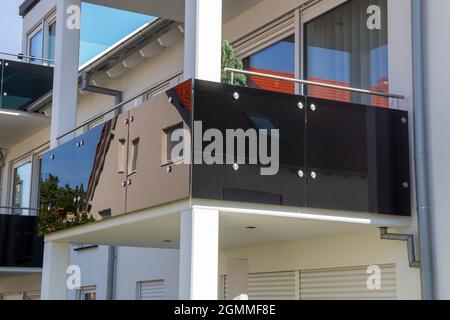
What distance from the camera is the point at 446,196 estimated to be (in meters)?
8.12

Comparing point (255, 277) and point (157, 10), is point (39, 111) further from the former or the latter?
point (255, 277)

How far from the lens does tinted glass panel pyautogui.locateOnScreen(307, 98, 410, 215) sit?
27.5ft

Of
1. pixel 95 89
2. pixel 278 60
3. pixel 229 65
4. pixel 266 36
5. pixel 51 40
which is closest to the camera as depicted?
pixel 229 65

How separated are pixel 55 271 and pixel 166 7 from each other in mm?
4578

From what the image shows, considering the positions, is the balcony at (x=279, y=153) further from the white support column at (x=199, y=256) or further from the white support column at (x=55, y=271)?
the white support column at (x=55, y=271)

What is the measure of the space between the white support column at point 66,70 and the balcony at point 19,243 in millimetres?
5161

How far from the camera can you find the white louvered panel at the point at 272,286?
10.8m

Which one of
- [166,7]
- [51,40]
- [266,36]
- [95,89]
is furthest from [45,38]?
[266,36]

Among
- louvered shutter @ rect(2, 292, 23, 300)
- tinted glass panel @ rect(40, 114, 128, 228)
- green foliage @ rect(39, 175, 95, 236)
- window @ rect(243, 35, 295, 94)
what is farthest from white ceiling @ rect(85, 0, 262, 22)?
louvered shutter @ rect(2, 292, 23, 300)

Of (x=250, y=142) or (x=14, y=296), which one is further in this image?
(x=14, y=296)

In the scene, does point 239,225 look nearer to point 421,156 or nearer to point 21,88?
point 421,156

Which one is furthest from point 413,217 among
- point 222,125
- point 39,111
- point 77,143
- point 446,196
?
point 39,111

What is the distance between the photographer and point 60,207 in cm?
1110

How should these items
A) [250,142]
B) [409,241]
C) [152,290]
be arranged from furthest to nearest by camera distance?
[152,290] < [409,241] < [250,142]
